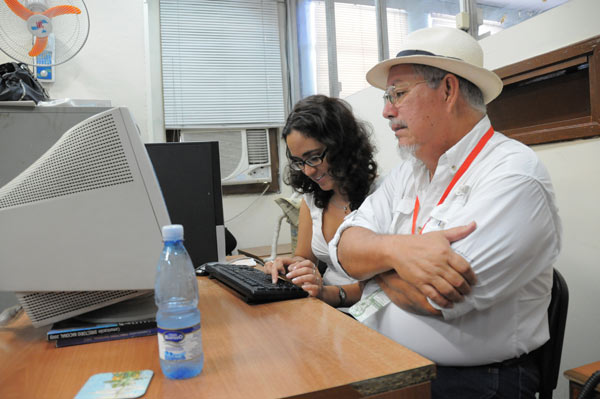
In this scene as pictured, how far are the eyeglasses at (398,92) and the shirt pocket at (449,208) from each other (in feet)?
1.14

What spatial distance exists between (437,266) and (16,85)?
6.08 feet

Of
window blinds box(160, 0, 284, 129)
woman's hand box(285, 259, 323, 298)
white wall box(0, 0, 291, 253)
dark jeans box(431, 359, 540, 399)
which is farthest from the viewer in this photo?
window blinds box(160, 0, 284, 129)

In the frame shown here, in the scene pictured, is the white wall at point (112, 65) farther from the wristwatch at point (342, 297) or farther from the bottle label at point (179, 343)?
the bottle label at point (179, 343)

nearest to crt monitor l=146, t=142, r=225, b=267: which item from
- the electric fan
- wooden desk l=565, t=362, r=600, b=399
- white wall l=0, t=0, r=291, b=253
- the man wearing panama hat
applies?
the man wearing panama hat

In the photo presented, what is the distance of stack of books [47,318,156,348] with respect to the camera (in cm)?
87

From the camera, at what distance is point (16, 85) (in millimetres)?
1794

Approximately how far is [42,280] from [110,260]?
148 mm

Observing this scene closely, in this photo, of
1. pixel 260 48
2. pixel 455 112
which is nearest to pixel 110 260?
pixel 455 112

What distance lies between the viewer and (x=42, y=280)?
87cm

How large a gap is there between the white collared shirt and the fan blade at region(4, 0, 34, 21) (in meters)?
2.35

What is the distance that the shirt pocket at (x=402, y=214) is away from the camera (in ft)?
4.26

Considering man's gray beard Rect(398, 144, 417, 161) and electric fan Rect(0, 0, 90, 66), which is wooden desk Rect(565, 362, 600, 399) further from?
electric fan Rect(0, 0, 90, 66)

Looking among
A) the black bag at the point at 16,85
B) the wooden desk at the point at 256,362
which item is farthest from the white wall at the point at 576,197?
the black bag at the point at 16,85

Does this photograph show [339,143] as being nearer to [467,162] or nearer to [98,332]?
[467,162]
